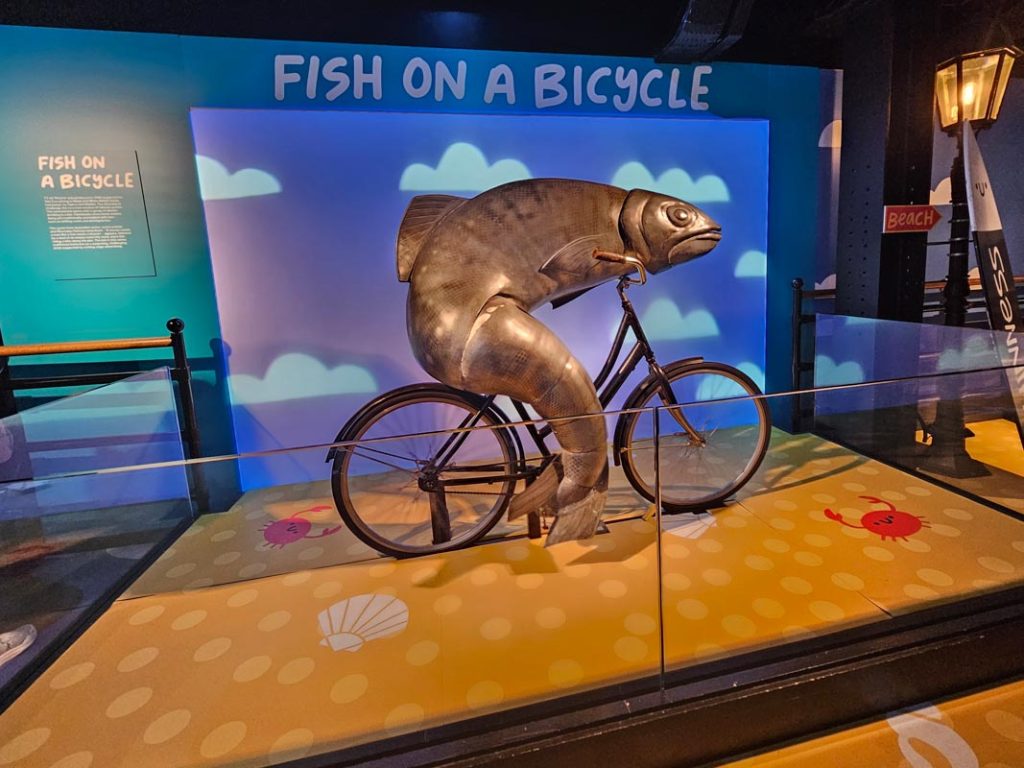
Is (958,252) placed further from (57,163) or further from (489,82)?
(57,163)

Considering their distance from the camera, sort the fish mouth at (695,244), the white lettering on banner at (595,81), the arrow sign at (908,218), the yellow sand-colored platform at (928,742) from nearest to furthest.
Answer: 1. the yellow sand-colored platform at (928,742)
2. the fish mouth at (695,244)
3. the white lettering on banner at (595,81)
4. the arrow sign at (908,218)

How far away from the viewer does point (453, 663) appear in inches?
61.3

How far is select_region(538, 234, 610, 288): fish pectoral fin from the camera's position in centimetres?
192

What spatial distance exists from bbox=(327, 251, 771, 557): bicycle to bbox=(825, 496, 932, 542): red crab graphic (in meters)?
0.45

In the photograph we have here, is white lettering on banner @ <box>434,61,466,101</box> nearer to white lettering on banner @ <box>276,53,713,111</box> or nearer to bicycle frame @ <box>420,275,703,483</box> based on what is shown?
white lettering on banner @ <box>276,53,713,111</box>

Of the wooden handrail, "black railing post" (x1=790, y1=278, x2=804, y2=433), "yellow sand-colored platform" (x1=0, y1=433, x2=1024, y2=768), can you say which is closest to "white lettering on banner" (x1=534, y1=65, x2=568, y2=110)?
"black railing post" (x1=790, y1=278, x2=804, y2=433)

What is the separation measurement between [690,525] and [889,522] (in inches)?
30.1

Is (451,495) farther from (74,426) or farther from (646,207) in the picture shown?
(74,426)

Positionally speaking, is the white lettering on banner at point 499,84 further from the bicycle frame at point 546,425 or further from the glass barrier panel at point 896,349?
the glass barrier panel at point 896,349

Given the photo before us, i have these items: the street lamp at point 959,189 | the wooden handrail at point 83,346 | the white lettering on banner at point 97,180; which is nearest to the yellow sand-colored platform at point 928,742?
the street lamp at point 959,189

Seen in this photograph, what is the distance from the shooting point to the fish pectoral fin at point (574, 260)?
1.92 m

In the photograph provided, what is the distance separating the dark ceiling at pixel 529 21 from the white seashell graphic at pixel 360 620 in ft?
8.95

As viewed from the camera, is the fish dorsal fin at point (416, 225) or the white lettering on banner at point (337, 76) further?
the white lettering on banner at point (337, 76)

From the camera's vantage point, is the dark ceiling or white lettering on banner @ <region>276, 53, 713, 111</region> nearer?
the dark ceiling
